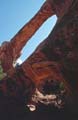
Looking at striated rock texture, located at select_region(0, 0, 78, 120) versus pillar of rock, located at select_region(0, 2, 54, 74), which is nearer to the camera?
striated rock texture, located at select_region(0, 0, 78, 120)

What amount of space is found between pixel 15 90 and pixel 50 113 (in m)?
1.58

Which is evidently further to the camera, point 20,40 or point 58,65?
point 20,40

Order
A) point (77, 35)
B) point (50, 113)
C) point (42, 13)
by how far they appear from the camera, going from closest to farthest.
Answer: point (77, 35) < point (50, 113) < point (42, 13)

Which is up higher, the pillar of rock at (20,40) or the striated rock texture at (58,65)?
the pillar of rock at (20,40)

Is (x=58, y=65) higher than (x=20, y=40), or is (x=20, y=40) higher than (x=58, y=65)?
(x=20, y=40)

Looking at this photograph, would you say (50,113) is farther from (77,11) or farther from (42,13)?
(42,13)

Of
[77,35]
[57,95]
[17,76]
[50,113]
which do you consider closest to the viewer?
[77,35]

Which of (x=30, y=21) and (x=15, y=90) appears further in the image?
(x=30, y=21)

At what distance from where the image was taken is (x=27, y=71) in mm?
9531

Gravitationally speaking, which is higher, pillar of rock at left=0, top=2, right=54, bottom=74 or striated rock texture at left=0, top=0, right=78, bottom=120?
pillar of rock at left=0, top=2, right=54, bottom=74

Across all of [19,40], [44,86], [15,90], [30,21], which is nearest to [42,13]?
[30,21]

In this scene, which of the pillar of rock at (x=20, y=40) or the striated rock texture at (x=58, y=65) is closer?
the striated rock texture at (x=58, y=65)

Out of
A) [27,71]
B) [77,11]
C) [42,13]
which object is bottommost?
[27,71]

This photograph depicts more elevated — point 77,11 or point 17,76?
point 77,11
